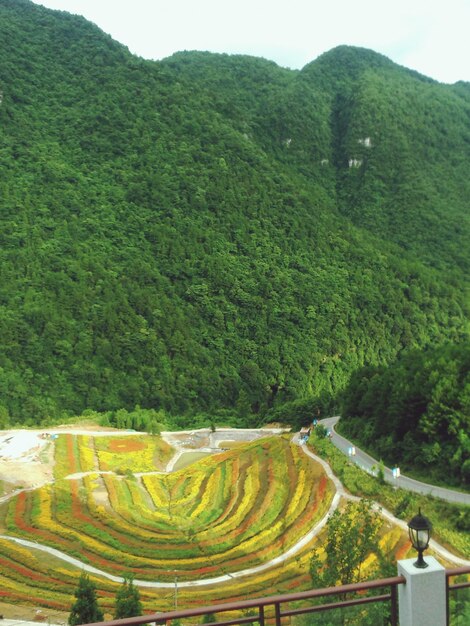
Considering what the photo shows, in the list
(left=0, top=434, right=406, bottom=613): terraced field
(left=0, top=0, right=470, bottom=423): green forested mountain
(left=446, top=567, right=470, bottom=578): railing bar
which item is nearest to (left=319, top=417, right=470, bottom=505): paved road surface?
(left=0, top=434, right=406, bottom=613): terraced field

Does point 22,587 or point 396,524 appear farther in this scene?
point 396,524

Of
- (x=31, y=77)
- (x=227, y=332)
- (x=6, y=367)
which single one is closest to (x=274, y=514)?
(x=6, y=367)

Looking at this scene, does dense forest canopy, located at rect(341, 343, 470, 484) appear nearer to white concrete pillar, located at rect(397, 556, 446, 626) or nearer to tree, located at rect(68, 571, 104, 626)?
tree, located at rect(68, 571, 104, 626)

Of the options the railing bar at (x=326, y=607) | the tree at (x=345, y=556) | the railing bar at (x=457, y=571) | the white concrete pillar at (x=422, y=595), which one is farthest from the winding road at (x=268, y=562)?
the railing bar at (x=326, y=607)

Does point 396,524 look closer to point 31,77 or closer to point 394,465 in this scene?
point 394,465

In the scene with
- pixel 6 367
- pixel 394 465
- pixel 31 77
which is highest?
pixel 31 77

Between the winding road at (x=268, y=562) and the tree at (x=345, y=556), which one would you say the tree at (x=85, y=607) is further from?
the winding road at (x=268, y=562)

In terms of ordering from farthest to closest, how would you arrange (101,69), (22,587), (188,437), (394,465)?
(101,69) → (188,437) → (394,465) → (22,587)

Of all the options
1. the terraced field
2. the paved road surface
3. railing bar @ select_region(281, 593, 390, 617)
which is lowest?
the terraced field
